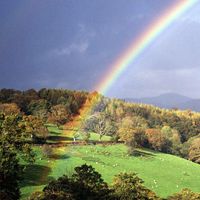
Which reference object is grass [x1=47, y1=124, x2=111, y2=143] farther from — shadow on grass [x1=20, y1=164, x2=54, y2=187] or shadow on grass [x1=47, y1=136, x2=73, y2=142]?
shadow on grass [x1=20, y1=164, x2=54, y2=187]

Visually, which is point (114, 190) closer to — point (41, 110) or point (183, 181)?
point (183, 181)

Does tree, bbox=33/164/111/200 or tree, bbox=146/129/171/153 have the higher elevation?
tree, bbox=146/129/171/153

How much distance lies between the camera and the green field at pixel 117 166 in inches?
3401

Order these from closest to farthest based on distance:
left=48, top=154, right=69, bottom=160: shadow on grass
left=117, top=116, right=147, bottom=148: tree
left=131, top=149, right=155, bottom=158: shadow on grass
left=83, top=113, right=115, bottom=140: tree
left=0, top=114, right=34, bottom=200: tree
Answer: left=0, top=114, right=34, bottom=200: tree → left=48, top=154, right=69, bottom=160: shadow on grass → left=131, top=149, right=155, bottom=158: shadow on grass → left=117, top=116, right=147, bottom=148: tree → left=83, top=113, right=115, bottom=140: tree

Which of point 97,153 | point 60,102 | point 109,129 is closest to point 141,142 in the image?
point 109,129

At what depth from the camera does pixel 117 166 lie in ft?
342

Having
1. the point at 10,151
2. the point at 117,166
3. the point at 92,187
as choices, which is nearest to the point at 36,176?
the point at 117,166

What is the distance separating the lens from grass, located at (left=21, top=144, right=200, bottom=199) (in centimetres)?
8681

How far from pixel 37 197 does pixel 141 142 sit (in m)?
91.3

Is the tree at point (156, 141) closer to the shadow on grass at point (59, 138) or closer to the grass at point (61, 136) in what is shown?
the grass at point (61, 136)

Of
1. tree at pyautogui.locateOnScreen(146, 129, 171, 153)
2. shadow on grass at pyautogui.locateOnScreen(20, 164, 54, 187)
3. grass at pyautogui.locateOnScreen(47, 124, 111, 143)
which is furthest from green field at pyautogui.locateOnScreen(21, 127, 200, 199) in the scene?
tree at pyautogui.locateOnScreen(146, 129, 171, 153)

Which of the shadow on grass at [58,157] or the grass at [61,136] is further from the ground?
the grass at [61,136]

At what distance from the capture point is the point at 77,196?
166 ft

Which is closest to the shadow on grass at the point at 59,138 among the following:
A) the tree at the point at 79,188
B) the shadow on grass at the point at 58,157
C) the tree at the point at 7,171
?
the shadow on grass at the point at 58,157
